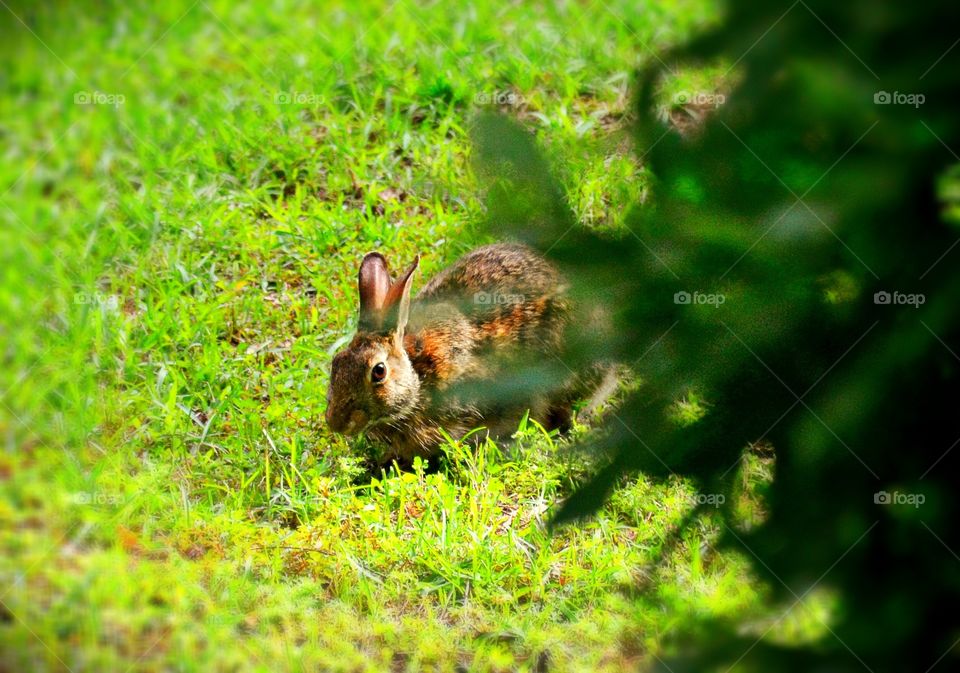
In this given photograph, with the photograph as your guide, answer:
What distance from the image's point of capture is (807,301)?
180 cm

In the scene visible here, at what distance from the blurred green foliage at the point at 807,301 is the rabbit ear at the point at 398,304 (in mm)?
1974

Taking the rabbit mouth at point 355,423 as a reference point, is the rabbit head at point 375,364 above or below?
above

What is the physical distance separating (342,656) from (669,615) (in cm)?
107

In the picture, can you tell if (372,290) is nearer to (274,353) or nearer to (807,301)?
(274,353)

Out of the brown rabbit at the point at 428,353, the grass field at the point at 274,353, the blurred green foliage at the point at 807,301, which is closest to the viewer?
the blurred green foliage at the point at 807,301

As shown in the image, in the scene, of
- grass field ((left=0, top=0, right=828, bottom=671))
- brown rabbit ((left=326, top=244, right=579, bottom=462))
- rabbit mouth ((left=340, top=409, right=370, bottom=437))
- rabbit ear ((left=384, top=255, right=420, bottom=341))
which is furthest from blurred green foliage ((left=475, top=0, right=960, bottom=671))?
rabbit mouth ((left=340, top=409, right=370, bottom=437))

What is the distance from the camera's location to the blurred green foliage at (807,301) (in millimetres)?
1476

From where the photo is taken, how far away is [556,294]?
2.54 metres

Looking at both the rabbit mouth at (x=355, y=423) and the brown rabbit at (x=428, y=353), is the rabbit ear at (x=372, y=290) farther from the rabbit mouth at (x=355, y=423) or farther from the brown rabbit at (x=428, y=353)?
the rabbit mouth at (x=355, y=423)

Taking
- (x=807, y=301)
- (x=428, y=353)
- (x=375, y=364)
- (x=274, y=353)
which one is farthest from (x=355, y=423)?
(x=807, y=301)

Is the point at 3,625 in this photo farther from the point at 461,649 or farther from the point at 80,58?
the point at 80,58

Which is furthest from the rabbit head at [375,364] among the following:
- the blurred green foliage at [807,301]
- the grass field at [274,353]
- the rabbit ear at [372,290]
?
the blurred green foliage at [807,301]

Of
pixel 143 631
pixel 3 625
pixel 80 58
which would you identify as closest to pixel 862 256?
pixel 143 631

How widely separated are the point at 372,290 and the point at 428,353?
36cm
